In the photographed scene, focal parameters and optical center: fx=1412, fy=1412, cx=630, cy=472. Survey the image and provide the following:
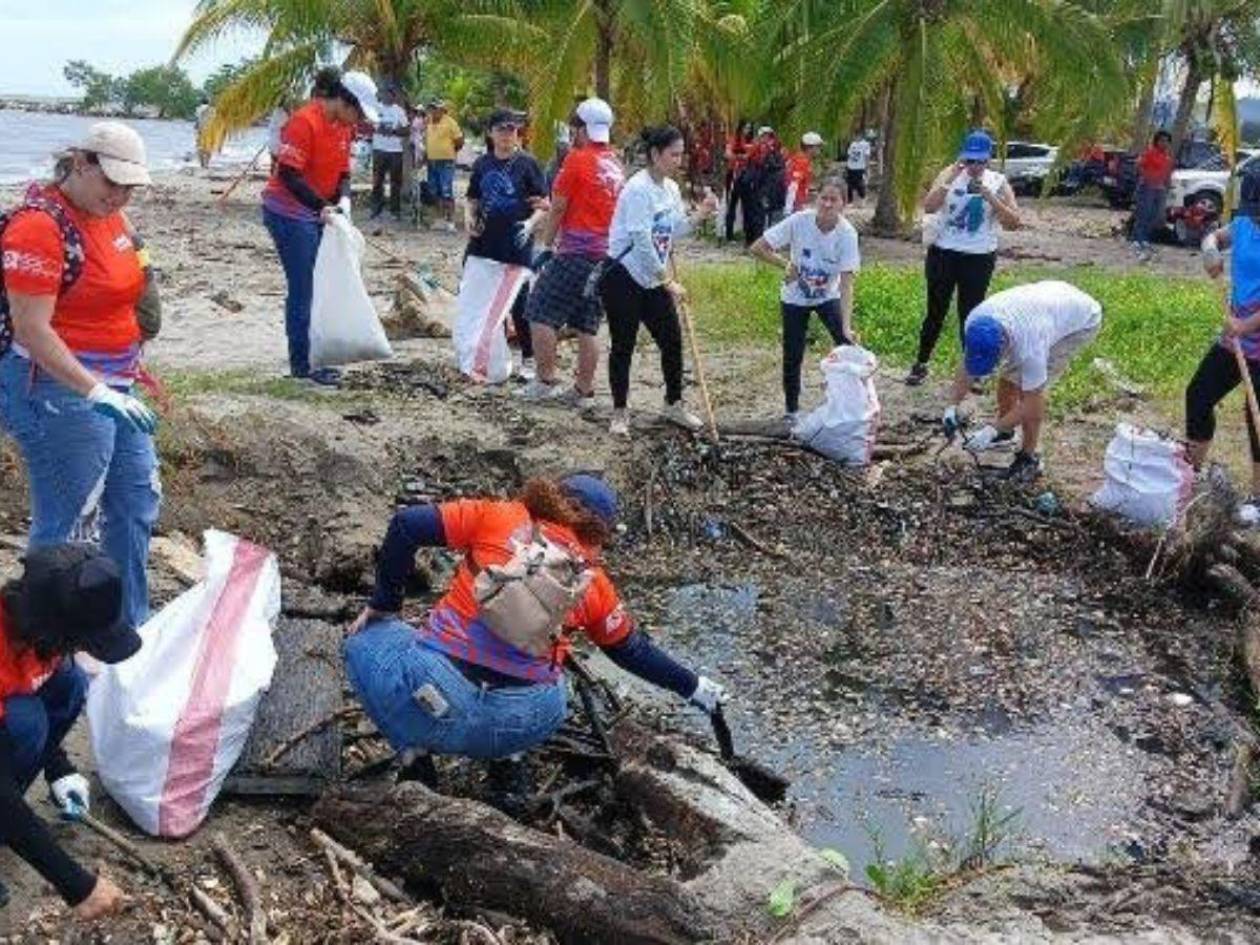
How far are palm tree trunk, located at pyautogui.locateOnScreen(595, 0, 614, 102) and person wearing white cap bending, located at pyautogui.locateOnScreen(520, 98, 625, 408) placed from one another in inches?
357

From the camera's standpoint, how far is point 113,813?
3.88 meters

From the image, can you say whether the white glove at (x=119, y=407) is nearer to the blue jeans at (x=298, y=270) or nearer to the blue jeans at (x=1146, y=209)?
the blue jeans at (x=298, y=270)

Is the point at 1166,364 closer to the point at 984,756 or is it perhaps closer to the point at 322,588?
the point at 984,756

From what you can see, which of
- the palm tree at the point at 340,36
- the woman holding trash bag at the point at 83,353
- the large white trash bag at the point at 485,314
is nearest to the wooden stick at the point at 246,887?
the woman holding trash bag at the point at 83,353

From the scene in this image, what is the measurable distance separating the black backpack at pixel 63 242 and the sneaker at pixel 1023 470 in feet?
17.2

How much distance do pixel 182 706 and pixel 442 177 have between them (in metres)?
15.9

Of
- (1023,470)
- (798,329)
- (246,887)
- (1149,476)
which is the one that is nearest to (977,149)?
(798,329)

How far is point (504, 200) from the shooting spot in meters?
8.48

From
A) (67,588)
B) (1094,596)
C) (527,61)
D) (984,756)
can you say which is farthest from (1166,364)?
(527,61)

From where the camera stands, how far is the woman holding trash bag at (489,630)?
12.7ft

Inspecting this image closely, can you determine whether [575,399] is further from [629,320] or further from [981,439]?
[981,439]

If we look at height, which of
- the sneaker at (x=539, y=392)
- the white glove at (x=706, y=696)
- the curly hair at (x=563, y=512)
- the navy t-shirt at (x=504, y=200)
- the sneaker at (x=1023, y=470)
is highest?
the navy t-shirt at (x=504, y=200)

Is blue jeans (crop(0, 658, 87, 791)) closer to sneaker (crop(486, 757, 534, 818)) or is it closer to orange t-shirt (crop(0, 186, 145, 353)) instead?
orange t-shirt (crop(0, 186, 145, 353))

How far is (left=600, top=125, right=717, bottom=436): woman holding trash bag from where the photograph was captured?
7562mm
